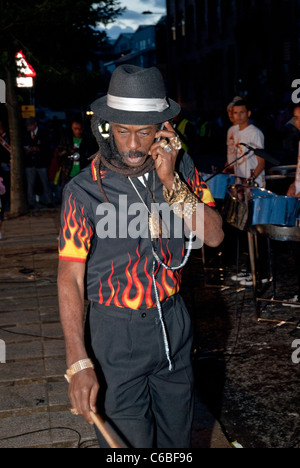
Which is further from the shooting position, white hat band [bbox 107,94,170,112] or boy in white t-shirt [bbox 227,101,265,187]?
boy in white t-shirt [bbox 227,101,265,187]

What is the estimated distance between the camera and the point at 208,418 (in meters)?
4.12

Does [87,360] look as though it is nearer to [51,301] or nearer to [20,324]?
[20,324]

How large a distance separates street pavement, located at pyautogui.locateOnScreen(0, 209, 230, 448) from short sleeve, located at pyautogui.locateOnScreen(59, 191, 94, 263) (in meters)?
1.80

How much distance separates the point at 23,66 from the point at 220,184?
20.3 ft

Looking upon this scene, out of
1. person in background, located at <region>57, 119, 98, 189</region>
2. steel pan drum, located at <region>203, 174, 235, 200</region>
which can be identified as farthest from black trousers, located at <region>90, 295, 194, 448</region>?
person in background, located at <region>57, 119, 98, 189</region>

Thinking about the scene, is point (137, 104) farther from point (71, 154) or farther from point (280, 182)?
point (71, 154)

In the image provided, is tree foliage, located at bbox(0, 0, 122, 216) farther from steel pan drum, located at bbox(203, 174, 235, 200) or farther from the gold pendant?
the gold pendant

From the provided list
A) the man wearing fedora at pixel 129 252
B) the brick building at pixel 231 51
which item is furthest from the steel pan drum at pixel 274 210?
the brick building at pixel 231 51

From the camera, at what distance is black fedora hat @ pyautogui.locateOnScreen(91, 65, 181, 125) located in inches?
95.4

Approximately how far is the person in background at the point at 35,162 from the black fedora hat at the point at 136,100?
1175 cm
